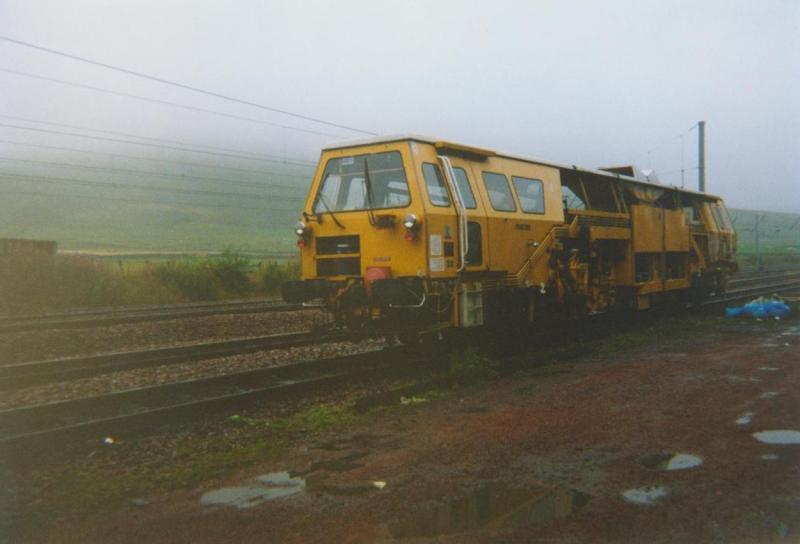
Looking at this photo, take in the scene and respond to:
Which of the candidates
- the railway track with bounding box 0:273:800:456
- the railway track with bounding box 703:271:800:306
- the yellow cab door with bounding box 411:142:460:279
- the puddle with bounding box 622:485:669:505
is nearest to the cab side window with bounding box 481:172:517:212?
the yellow cab door with bounding box 411:142:460:279

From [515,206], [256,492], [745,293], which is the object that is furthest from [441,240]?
[745,293]

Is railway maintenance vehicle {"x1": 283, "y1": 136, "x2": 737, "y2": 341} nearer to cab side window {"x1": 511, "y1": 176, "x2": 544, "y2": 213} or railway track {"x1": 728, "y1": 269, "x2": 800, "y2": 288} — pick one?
cab side window {"x1": 511, "y1": 176, "x2": 544, "y2": 213}

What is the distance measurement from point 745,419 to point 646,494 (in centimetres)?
232

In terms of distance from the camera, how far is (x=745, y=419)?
20.5 ft

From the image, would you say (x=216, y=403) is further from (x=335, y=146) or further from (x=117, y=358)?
(x=335, y=146)

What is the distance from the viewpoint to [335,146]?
10.5 m

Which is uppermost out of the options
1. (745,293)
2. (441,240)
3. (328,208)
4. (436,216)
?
(328,208)

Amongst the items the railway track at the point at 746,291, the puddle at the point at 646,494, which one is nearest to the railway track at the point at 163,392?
the puddle at the point at 646,494

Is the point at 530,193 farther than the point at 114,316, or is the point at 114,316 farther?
the point at 114,316

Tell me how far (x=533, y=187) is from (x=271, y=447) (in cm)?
705

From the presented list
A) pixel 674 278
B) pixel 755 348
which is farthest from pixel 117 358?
pixel 674 278

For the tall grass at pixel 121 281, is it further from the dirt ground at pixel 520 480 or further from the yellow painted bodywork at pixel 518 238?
the dirt ground at pixel 520 480

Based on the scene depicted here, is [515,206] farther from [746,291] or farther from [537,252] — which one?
[746,291]

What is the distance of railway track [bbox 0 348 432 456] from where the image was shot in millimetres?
6457
